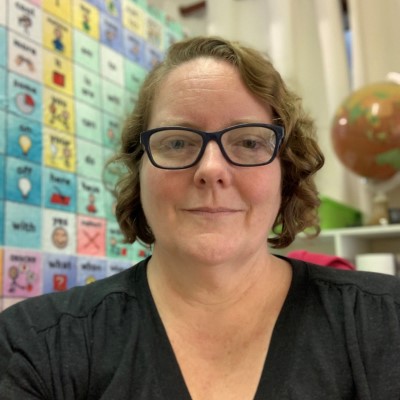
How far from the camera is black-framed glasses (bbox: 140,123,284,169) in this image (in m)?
0.82

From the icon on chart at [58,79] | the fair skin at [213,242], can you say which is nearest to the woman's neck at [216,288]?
the fair skin at [213,242]

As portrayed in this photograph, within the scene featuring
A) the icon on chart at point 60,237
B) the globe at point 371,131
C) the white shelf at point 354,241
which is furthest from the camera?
the white shelf at point 354,241

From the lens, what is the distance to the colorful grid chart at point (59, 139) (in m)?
1.26

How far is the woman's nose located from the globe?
1.16 meters

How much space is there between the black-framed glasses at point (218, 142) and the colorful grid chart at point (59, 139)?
54cm

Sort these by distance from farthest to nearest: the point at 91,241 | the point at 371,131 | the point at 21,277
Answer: the point at 371,131
the point at 91,241
the point at 21,277

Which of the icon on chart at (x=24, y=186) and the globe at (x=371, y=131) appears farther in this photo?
the globe at (x=371, y=131)

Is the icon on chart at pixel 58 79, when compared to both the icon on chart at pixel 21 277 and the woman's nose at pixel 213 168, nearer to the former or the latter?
the icon on chart at pixel 21 277

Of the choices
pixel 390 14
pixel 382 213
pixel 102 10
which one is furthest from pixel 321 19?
pixel 102 10

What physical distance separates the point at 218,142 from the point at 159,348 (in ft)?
1.12

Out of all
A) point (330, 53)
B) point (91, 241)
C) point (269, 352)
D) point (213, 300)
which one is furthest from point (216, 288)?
point (330, 53)

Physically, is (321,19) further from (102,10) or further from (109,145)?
(109,145)

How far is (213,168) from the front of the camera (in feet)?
2.59

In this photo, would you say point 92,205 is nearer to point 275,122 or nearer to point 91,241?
point 91,241
